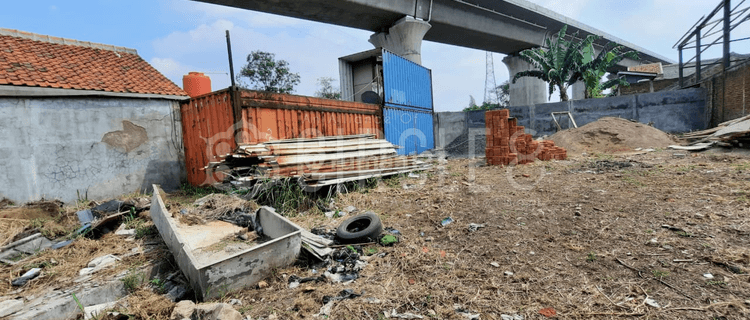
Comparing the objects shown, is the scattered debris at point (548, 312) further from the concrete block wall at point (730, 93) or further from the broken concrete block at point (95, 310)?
the concrete block wall at point (730, 93)

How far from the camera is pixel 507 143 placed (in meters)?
8.27

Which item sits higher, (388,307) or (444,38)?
(444,38)

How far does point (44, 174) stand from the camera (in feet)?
21.7

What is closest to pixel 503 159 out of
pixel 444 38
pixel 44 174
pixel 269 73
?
pixel 44 174

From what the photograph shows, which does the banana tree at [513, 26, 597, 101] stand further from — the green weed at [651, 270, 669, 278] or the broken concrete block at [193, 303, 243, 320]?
the broken concrete block at [193, 303, 243, 320]

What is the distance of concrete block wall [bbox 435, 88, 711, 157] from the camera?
12086 mm

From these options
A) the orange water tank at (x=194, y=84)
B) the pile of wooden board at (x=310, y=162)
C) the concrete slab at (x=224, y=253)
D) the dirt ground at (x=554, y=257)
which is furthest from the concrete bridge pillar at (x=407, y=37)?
A: the concrete slab at (x=224, y=253)

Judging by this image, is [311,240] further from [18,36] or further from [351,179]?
[18,36]

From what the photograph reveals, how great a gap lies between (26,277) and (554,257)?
5228mm

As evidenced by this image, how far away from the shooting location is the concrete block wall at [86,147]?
20.7ft

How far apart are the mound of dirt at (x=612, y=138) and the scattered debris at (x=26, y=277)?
1226cm

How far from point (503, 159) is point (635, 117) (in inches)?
361

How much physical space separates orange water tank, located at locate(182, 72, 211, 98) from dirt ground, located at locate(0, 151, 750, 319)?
7207mm

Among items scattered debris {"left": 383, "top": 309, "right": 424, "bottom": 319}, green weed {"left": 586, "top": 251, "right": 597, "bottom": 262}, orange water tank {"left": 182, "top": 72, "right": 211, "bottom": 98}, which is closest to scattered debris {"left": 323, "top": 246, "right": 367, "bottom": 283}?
scattered debris {"left": 383, "top": 309, "right": 424, "bottom": 319}
